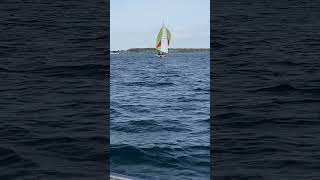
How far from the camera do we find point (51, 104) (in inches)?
450

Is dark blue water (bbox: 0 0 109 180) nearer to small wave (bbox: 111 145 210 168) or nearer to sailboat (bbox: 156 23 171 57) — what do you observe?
small wave (bbox: 111 145 210 168)

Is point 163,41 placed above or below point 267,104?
above

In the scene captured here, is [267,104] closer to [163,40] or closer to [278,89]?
[278,89]

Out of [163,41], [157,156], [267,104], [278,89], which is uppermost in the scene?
[163,41]

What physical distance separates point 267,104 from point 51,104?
448 centimetres

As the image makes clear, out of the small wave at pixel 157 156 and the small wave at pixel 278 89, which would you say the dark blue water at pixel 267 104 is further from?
the small wave at pixel 157 156

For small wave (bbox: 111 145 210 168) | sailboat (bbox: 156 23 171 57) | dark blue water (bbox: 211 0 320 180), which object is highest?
sailboat (bbox: 156 23 171 57)

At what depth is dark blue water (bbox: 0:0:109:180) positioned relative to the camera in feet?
28.6

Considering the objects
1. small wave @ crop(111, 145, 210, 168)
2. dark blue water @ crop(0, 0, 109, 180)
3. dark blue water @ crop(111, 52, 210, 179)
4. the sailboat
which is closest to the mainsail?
the sailboat

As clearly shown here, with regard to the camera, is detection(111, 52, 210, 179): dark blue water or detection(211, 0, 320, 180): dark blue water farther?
detection(111, 52, 210, 179): dark blue water

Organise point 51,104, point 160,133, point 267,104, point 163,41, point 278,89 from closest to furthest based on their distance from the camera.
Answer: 1. point 51,104
2. point 267,104
3. point 278,89
4. point 160,133
5. point 163,41

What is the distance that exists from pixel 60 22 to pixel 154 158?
351 inches

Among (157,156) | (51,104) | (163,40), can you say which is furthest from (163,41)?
(51,104)

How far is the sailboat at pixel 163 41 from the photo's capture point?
7231 cm
